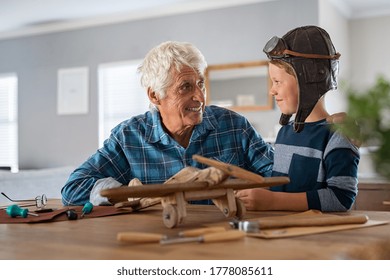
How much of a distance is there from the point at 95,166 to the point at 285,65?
0.93m

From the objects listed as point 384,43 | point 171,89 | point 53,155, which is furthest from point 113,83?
point 171,89

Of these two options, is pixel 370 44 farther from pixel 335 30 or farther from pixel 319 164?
pixel 319 164

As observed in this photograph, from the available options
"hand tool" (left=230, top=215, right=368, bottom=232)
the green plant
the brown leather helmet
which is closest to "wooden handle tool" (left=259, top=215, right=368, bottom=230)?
"hand tool" (left=230, top=215, right=368, bottom=232)

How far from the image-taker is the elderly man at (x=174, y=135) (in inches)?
87.0

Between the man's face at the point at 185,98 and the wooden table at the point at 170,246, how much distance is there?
3.21 feet

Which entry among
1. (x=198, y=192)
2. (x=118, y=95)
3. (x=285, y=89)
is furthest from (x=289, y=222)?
(x=118, y=95)

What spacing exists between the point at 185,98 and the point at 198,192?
1.02 metres

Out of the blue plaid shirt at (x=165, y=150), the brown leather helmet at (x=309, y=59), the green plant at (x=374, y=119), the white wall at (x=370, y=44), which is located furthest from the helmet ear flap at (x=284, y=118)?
the white wall at (x=370, y=44)

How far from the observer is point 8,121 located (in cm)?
867

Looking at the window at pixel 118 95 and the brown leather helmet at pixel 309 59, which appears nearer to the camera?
the brown leather helmet at pixel 309 59

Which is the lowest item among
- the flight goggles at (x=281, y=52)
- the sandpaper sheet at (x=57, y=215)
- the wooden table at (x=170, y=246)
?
the sandpaper sheet at (x=57, y=215)

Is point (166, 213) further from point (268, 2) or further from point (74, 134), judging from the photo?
point (74, 134)

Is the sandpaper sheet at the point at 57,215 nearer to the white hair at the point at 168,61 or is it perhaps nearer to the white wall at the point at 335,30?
the white hair at the point at 168,61

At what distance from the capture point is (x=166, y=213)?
49.0 inches
